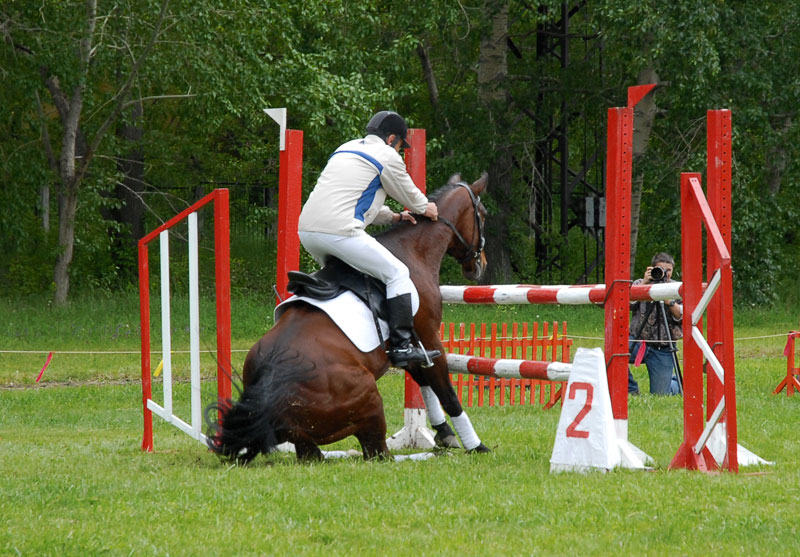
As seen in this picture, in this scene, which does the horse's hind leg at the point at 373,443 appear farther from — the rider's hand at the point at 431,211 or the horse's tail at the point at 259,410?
the rider's hand at the point at 431,211

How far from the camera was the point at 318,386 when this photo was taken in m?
6.93

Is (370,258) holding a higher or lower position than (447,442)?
higher

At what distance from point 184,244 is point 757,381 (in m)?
17.5

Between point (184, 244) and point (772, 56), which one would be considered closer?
point (772, 56)

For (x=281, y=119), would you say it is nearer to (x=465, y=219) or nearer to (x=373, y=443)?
(x=465, y=219)

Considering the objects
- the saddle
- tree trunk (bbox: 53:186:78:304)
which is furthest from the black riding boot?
tree trunk (bbox: 53:186:78:304)

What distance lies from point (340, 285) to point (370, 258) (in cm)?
28

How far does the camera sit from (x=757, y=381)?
1380 cm

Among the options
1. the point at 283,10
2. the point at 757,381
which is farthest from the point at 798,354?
the point at 283,10

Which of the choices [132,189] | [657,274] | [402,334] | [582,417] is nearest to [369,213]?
[402,334]

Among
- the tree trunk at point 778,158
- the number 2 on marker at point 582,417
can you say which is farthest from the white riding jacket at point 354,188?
the tree trunk at point 778,158

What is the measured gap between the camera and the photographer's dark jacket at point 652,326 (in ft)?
40.8

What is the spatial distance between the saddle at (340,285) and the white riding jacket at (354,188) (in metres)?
0.28

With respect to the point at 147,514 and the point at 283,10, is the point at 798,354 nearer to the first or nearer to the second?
the point at 283,10
